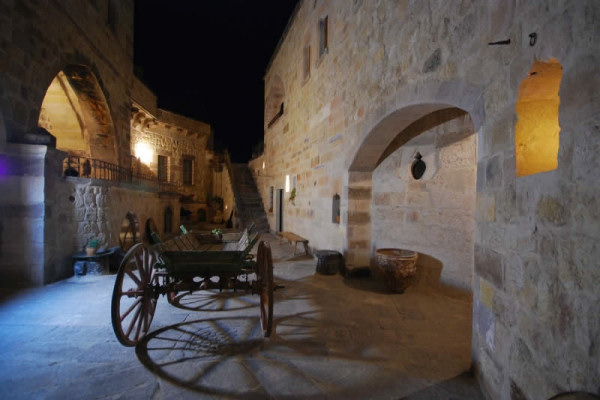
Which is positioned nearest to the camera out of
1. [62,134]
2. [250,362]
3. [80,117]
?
[250,362]

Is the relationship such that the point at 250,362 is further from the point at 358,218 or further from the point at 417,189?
the point at 417,189

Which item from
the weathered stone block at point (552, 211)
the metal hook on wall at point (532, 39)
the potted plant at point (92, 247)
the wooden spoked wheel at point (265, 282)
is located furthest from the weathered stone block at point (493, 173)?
the potted plant at point (92, 247)

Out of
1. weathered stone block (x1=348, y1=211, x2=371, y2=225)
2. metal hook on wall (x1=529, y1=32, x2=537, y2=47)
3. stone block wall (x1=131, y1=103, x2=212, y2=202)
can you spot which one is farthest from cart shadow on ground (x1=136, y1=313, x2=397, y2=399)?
stone block wall (x1=131, y1=103, x2=212, y2=202)

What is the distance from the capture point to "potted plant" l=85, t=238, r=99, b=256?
5.30 metres

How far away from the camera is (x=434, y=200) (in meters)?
4.61

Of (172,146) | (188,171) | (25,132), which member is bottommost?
(25,132)

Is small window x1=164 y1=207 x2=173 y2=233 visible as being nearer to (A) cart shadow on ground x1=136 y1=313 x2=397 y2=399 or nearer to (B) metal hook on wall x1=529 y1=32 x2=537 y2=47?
(A) cart shadow on ground x1=136 y1=313 x2=397 y2=399

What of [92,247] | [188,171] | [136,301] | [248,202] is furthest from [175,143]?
[136,301]

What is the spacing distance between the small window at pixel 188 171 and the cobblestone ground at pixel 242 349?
13675 millimetres

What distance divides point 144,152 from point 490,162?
16.0m

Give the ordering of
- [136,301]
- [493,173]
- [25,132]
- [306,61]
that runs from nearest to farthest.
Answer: [493,173] < [136,301] < [25,132] < [306,61]

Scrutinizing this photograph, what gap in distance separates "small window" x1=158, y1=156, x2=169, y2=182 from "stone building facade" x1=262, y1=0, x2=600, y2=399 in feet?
42.7

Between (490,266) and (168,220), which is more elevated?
(490,266)

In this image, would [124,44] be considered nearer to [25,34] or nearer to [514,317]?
[25,34]
